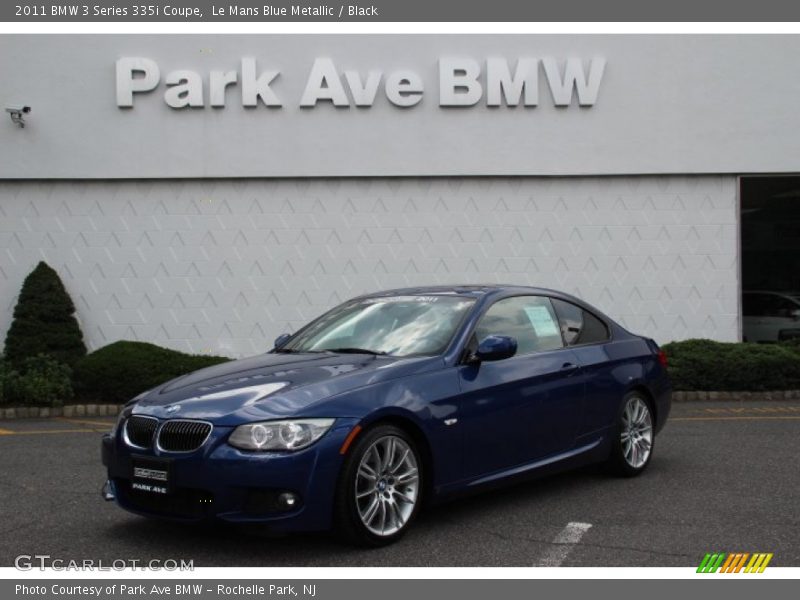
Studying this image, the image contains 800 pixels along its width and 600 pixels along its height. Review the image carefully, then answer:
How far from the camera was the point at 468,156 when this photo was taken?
14.8 meters

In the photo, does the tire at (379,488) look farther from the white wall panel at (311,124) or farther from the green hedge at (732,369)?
the white wall panel at (311,124)

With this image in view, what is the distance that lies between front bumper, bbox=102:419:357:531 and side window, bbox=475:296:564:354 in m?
1.69

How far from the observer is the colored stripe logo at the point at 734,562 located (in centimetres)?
498

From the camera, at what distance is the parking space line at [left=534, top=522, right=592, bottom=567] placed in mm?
5074

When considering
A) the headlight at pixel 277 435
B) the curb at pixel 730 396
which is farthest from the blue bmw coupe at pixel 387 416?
the curb at pixel 730 396

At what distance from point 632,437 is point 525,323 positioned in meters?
1.42

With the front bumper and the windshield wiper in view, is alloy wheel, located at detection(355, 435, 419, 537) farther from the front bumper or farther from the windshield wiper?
the windshield wiper

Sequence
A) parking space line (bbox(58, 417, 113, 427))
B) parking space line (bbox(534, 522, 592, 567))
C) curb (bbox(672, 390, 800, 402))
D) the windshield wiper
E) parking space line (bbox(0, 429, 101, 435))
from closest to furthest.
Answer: parking space line (bbox(534, 522, 592, 567))
the windshield wiper
parking space line (bbox(0, 429, 101, 435))
parking space line (bbox(58, 417, 113, 427))
curb (bbox(672, 390, 800, 402))

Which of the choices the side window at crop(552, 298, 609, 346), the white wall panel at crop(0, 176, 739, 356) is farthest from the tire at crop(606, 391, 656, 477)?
the white wall panel at crop(0, 176, 739, 356)

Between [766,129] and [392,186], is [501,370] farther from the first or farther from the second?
[766,129]

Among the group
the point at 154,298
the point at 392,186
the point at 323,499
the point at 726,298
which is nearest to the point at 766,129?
the point at 726,298

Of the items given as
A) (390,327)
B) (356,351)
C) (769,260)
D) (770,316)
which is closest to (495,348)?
(390,327)

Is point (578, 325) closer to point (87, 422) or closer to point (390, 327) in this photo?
point (390, 327)

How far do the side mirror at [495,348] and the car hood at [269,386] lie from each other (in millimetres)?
301
